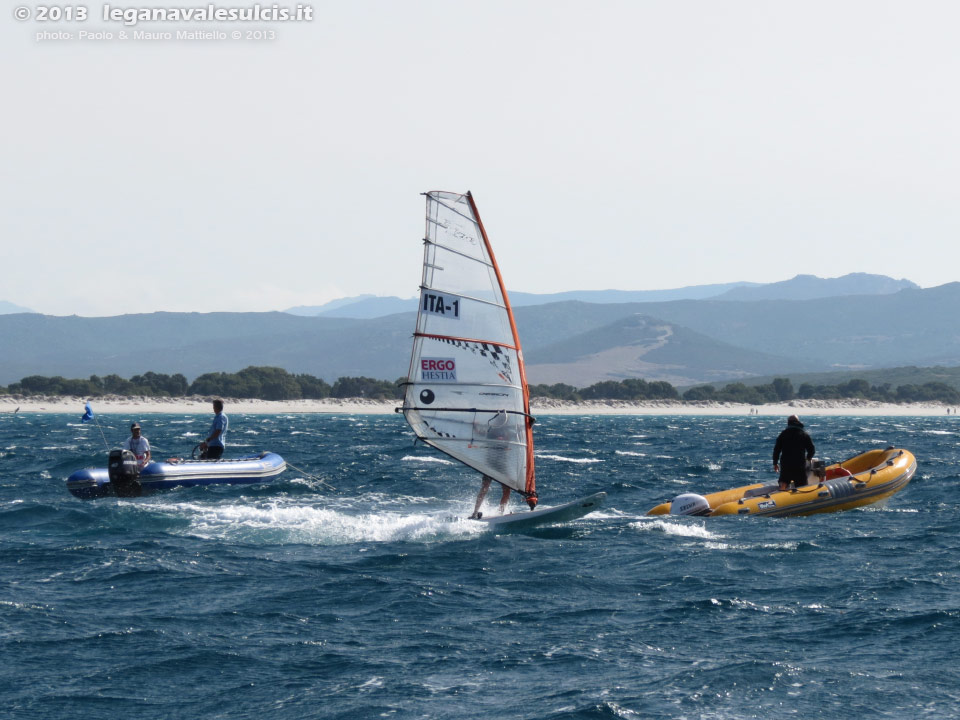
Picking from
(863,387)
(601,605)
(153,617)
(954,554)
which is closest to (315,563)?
(153,617)

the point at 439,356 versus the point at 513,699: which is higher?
the point at 439,356

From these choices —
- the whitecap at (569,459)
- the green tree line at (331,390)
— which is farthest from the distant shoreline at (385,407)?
the whitecap at (569,459)

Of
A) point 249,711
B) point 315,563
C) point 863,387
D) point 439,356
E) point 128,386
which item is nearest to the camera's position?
point 249,711

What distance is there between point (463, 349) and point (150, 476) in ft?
33.4

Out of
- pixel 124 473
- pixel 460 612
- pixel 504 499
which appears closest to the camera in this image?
pixel 460 612

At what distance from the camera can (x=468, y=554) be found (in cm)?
1844

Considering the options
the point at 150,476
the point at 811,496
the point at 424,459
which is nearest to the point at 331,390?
the point at 424,459

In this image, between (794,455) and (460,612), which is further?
(794,455)

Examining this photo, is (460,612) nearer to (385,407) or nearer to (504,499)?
(504,499)

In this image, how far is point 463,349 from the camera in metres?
20.1

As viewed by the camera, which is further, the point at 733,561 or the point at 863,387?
the point at 863,387

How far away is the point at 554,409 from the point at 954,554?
416 feet

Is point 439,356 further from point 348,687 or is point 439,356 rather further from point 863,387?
point 863,387

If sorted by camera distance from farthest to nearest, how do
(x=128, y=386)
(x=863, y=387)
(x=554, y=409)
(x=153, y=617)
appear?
(x=863, y=387) → (x=554, y=409) → (x=128, y=386) → (x=153, y=617)
